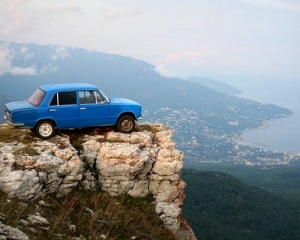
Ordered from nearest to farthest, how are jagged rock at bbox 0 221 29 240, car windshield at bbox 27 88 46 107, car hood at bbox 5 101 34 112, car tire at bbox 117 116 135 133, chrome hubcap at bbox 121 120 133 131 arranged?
1. jagged rock at bbox 0 221 29 240
2. car hood at bbox 5 101 34 112
3. car windshield at bbox 27 88 46 107
4. car tire at bbox 117 116 135 133
5. chrome hubcap at bbox 121 120 133 131

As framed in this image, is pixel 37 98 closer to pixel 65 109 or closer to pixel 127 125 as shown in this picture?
pixel 65 109

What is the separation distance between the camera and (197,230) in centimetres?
8075

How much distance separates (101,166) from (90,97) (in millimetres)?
2993

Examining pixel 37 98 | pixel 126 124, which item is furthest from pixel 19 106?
pixel 126 124

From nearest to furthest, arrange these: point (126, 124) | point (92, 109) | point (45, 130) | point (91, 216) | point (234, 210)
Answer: point (91, 216)
point (45, 130)
point (92, 109)
point (126, 124)
point (234, 210)

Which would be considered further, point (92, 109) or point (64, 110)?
point (92, 109)

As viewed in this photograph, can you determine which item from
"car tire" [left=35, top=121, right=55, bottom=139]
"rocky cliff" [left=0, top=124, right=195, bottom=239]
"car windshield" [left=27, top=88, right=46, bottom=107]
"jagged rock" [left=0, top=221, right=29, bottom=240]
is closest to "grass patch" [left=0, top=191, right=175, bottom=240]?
"jagged rock" [left=0, top=221, right=29, bottom=240]

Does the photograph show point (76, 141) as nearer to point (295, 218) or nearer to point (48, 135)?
point (48, 135)

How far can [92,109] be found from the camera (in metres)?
13.9

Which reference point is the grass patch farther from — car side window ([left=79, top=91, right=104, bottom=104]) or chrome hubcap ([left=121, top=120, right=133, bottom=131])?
car side window ([left=79, top=91, right=104, bottom=104])

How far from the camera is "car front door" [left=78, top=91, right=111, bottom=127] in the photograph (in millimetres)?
13734

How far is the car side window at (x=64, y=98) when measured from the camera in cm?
1325

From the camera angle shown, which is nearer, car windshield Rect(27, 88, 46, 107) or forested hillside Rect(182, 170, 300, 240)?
car windshield Rect(27, 88, 46, 107)

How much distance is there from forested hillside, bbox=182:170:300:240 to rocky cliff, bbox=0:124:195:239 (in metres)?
70.4
